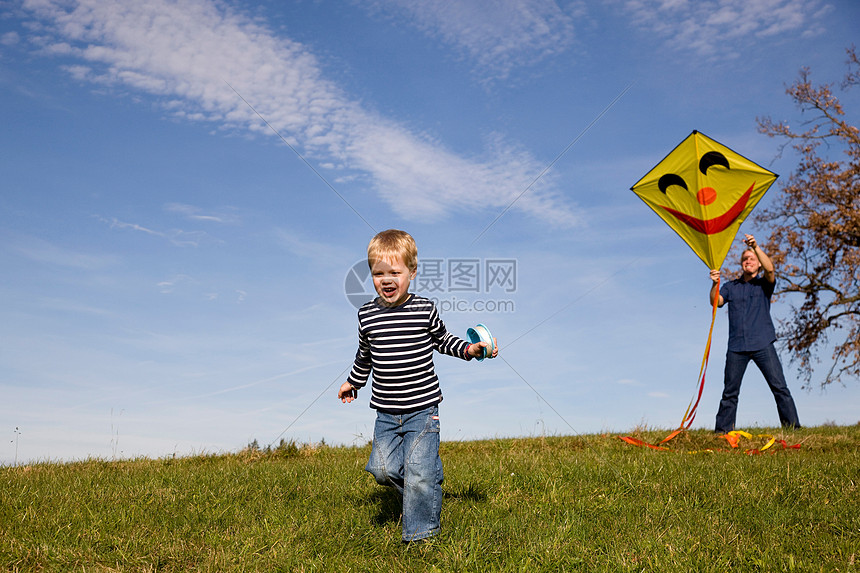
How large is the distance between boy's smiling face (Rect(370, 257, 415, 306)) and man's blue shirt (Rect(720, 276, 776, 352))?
7.74 m

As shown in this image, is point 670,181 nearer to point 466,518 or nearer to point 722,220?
point 722,220

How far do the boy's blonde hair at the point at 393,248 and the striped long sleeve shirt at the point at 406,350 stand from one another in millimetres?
378

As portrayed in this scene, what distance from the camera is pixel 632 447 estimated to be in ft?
30.8

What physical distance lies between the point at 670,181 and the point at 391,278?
23.8 ft

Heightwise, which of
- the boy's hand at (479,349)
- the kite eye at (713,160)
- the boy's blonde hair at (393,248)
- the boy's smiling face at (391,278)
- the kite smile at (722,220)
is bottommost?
the boy's hand at (479,349)

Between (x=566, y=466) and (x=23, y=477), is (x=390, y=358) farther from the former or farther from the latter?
(x=23, y=477)

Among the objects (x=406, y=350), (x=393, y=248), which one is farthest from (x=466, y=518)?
(x=393, y=248)

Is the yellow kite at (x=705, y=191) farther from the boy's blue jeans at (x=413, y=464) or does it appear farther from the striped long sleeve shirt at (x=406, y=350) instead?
the boy's blue jeans at (x=413, y=464)

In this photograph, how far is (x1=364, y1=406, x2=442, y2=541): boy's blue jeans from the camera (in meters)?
4.75

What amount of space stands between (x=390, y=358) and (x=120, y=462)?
583 cm

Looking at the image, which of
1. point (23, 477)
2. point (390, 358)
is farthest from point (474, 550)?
point (23, 477)

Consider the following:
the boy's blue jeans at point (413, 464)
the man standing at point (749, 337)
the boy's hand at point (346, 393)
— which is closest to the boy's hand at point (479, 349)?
the boy's blue jeans at point (413, 464)

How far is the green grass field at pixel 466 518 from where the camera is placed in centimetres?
439

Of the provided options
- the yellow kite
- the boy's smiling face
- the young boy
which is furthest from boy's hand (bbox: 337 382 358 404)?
the yellow kite
